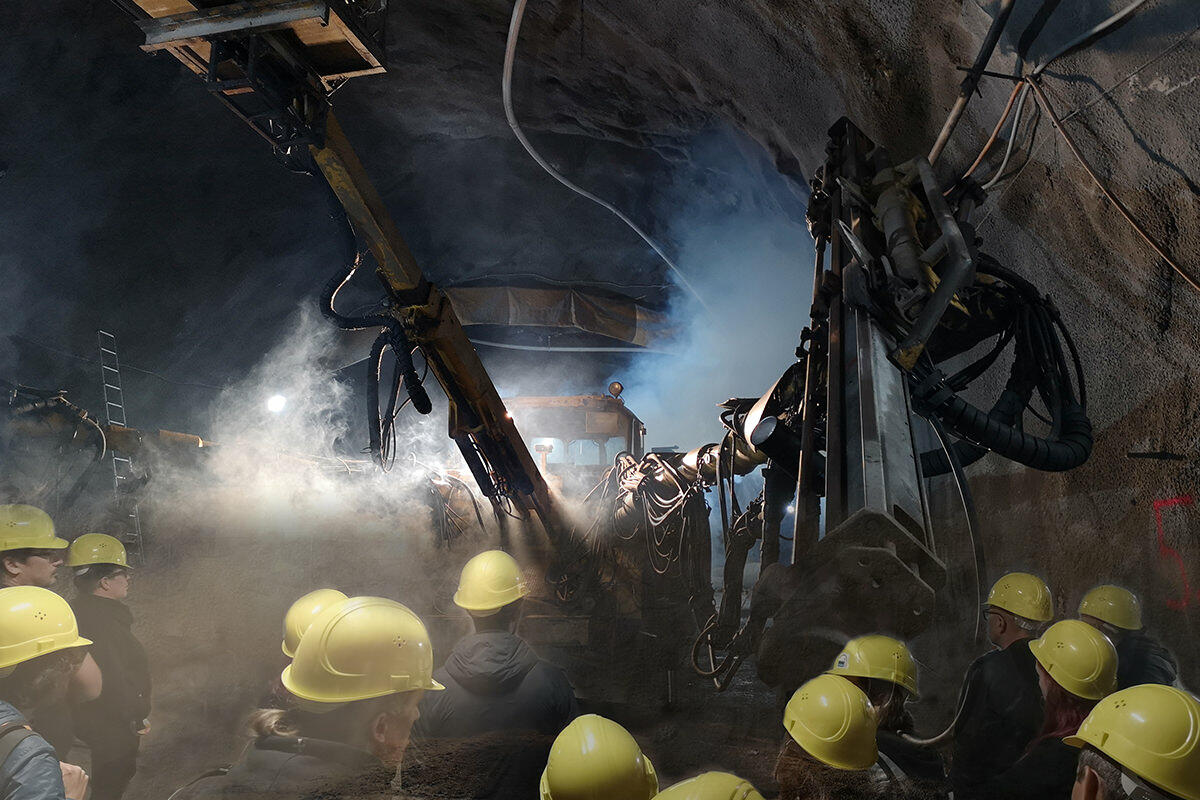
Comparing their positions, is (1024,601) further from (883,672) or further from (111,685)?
(111,685)

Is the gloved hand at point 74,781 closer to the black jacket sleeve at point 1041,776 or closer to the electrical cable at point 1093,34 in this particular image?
the black jacket sleeve at point 1041,776

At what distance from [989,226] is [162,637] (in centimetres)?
800

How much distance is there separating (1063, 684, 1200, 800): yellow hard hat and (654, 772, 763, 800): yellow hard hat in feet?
3.49

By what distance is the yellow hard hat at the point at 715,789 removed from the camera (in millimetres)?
1530

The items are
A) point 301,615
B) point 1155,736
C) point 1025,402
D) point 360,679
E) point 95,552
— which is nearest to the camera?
point 1155,736

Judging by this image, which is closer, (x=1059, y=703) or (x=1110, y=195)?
(x=1059, y=703)

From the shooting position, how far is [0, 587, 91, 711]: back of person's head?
2.85 m

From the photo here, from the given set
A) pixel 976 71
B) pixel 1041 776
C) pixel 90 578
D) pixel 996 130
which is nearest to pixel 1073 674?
pixel 1041 776

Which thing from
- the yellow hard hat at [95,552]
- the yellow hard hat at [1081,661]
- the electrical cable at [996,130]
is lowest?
the yellow hard hat at [1081,661]

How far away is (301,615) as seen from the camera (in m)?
3.87

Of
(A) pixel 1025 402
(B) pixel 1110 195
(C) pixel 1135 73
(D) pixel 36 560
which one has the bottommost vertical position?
(D) pixel 36 560

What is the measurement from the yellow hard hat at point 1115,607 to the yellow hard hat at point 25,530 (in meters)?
6.20

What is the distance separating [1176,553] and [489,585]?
371 centimetres

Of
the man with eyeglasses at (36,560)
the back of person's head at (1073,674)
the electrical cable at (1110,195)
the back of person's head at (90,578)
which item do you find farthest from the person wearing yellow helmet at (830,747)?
the back of person's head at (90,578)
